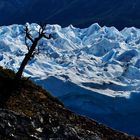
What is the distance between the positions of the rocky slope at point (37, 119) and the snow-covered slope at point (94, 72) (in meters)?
28.8

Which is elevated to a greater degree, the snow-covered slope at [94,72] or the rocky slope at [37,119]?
the snow-covered slope at [94,72]

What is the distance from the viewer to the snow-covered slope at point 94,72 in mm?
97500

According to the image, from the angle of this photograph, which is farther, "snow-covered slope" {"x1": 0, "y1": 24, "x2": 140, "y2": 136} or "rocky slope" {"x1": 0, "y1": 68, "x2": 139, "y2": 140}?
"snow-covered slope" {"x1": 0, "y1": 24, "x2": 140, "y2": 136}

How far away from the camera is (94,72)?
143000mm


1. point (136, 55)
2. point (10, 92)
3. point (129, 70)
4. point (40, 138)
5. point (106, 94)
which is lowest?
point (40, 138)

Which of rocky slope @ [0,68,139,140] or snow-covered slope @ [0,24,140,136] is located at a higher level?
snow-covered slope @ [0,24,140,136]

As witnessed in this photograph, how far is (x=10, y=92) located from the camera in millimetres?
11453

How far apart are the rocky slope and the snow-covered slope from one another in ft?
94.5

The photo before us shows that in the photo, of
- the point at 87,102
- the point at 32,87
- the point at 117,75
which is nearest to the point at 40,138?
the point at 32,87

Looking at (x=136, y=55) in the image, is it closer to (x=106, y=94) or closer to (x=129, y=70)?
(x=129, y=70)

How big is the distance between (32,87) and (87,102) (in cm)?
8268

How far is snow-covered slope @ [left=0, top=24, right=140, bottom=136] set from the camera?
97500 mm

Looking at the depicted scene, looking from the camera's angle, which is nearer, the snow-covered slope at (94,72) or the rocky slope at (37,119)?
the rocky slope at (37,119)

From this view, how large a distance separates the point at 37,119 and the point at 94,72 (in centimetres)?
13270
